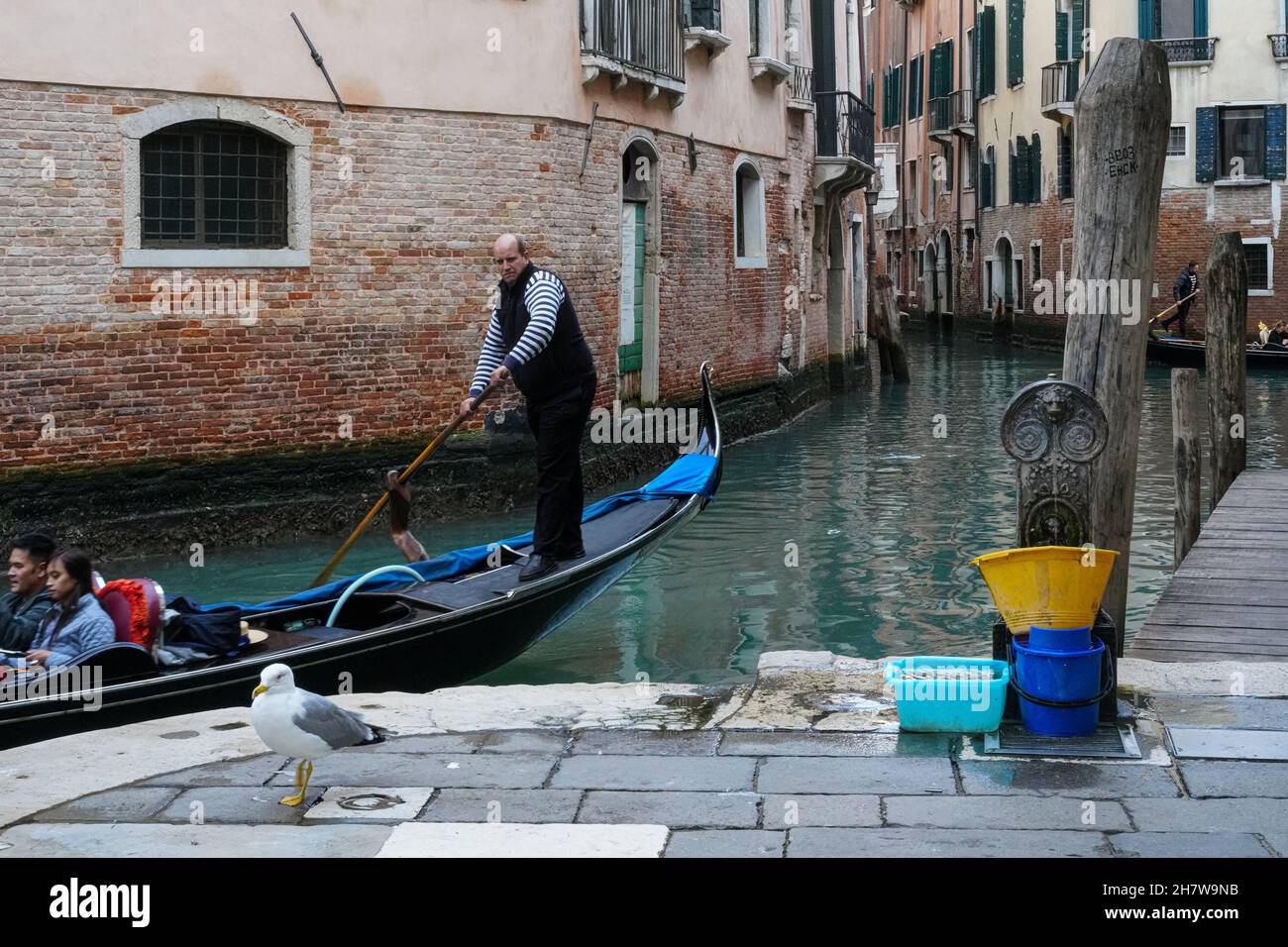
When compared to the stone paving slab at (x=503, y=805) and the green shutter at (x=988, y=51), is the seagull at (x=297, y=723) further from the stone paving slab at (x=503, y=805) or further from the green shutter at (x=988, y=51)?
the green shutter at (x=988, y=51)

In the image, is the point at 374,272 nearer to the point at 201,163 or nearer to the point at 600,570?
the point at 201,163

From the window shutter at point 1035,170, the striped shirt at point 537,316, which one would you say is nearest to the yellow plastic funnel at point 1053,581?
the striped shirt at point 537,316

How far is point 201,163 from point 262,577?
2.58 meters

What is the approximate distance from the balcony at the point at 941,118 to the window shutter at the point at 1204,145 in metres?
8.80

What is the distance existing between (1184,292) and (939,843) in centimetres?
2316

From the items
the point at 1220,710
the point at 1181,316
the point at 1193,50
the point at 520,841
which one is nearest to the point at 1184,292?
the point at 1181,316

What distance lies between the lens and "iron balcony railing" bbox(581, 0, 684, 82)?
39.0 ft

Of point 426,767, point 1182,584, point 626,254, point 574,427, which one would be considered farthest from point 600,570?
point 626,254

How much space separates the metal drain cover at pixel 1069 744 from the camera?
13.4 ft

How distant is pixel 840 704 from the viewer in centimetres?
456

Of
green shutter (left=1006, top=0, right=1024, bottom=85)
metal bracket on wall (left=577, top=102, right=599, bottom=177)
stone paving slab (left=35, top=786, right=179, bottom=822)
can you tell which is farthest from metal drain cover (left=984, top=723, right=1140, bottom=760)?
green shutter (left=1006, top=0, right=1024, bottom=85)

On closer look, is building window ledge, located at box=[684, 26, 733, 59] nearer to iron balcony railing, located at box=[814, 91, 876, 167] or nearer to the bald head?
iron balcony railing, located at box=[814, 91, 876, 167]

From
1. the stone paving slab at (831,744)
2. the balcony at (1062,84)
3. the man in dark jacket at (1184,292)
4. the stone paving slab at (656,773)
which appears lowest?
the stone paving slab at (656,773)

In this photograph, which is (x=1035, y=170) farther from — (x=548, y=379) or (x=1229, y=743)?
(x=1229, y=743)
